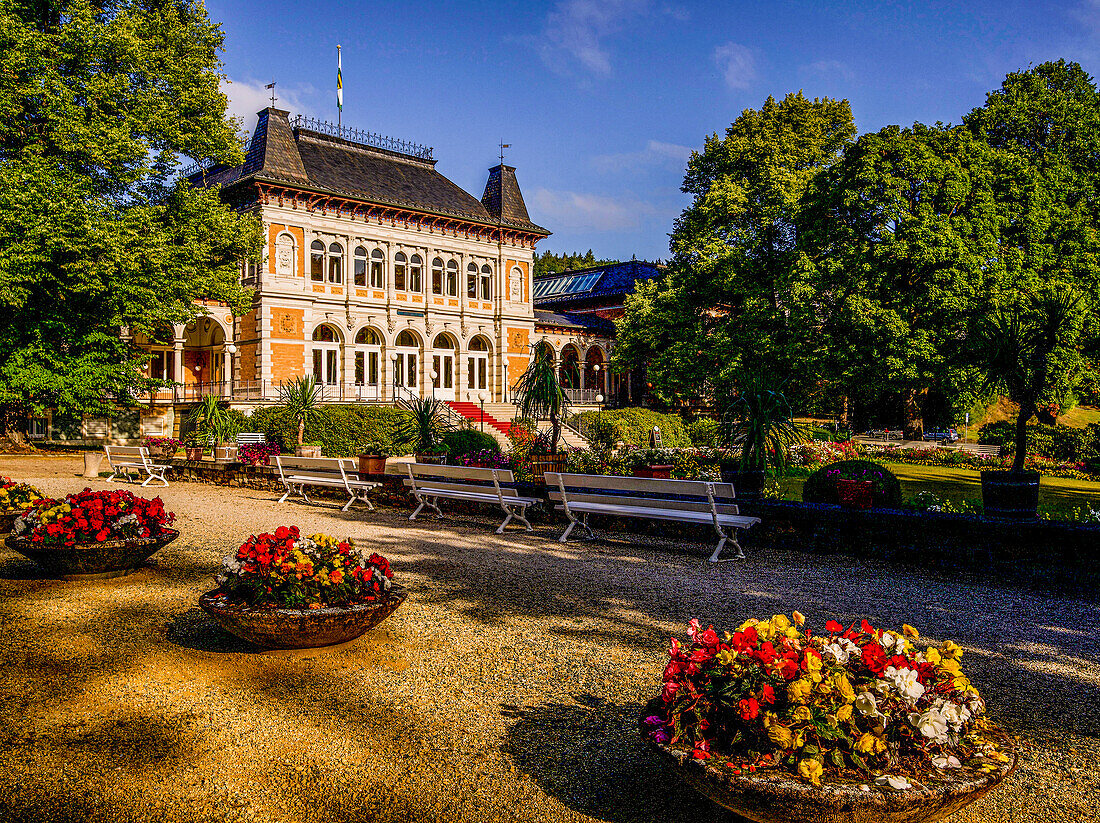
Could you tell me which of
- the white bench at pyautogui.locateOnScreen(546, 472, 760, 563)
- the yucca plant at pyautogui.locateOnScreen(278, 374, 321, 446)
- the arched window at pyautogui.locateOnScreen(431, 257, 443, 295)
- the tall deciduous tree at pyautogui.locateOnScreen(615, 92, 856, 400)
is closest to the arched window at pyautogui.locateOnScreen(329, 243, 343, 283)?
the arched window at pyautogui.locateOnScreen(431, 257, 443, 295)

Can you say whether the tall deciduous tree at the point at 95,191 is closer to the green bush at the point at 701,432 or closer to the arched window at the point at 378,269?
the arched window at the point at 378,269

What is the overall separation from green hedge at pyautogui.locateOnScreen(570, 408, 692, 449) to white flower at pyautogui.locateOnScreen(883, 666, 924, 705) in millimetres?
25108

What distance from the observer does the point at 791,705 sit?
2.79 m

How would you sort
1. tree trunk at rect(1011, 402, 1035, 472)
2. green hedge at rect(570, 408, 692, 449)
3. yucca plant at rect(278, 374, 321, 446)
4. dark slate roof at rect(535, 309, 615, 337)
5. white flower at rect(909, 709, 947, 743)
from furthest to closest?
dark slate roof at rect(535, 309, 615, 337)
green hedge at rect(570, 408, 692, 449)
yucca plant at rect(278, 374, 321, 446)
tree trunk at rect(1011, 402, 1035, 472)
white flower at rect(909, 709, 947, 743)

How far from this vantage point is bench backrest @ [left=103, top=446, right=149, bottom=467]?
1586 centimetres

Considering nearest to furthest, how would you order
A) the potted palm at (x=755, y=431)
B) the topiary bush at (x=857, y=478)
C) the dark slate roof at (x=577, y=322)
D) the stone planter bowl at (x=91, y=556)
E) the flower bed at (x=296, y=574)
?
the flower bed at (x=296, y=574) → the stone planter bowl at (x=91, y=556) → the potted palm at (x=755, y=431) → the topiary bush at (x=857, y=478) → the dark slate roof at (x=577, y=322)

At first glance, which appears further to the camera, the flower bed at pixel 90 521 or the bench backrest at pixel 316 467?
the bench backrest at pixel 316 467

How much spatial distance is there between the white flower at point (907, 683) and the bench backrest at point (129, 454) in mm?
15946

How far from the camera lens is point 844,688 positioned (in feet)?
8.99

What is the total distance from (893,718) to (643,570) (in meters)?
4.95

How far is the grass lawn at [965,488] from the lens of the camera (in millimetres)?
13273

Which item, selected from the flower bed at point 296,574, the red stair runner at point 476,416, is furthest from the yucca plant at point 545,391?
the red stair runner at point 476,416

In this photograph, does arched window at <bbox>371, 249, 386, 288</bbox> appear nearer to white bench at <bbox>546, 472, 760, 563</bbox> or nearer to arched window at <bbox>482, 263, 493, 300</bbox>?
arched window at <bbox>482, 263, 493, 300</bbox>

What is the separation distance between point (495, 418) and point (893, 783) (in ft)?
103
